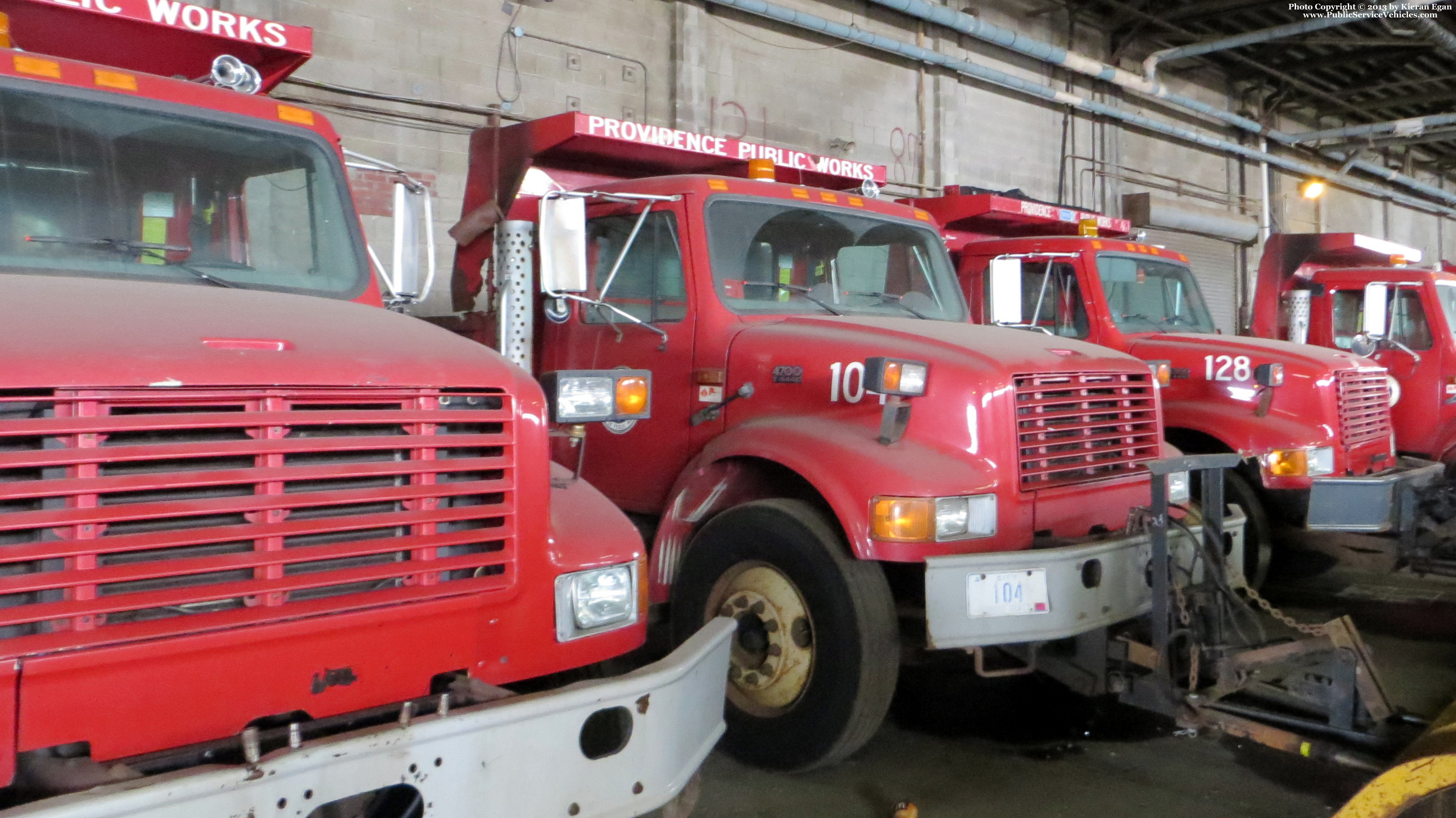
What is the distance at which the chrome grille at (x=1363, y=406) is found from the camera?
235 inches

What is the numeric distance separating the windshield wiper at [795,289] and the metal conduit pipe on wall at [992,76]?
6.89 m

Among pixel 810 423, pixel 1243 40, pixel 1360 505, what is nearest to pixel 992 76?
pixel 1243 40

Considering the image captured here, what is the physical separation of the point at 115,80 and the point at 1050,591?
10.7 feet

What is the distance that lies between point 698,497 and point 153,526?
7.80 ft

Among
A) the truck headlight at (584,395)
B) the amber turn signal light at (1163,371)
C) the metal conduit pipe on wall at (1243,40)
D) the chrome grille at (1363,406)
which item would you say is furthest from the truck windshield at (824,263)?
the metal conduit pipe on wall at (1243,40)

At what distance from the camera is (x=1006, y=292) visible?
5035mm

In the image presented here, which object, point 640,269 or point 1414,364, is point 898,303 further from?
point 1414,364

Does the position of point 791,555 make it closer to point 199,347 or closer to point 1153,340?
point 199,347

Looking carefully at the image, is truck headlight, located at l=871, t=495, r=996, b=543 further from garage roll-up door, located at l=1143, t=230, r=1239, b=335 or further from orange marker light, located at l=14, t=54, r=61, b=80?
garage roll-up door, located at l=1143, t=230, r=1239, b=335

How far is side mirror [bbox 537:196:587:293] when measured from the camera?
3.82 meters

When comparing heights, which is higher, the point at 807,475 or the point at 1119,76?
the point at 1119,76

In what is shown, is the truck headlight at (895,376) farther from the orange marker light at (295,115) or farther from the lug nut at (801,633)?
the orange marker light at (295,115)

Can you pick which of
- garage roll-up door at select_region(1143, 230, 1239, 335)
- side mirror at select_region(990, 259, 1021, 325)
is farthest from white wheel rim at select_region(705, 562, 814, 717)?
garage roll-up door at select_region(1143, 230, 1239, 335)

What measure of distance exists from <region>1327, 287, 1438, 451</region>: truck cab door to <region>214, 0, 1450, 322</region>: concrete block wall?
562 centimetres
